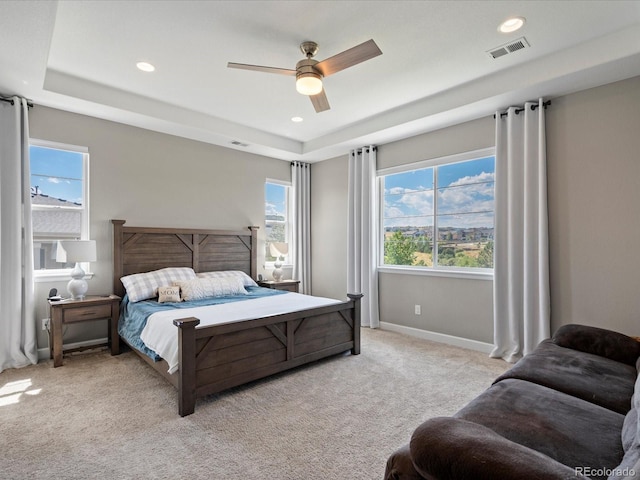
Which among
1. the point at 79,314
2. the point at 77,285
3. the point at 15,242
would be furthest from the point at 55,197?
the point at 79,314

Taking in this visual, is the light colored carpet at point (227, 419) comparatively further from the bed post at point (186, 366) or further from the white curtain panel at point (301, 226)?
the white curtain panel at point (301, 226)

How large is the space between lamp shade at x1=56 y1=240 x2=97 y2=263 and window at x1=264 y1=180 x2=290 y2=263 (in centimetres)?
259

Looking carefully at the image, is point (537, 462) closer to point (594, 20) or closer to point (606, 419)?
point (606, 419)

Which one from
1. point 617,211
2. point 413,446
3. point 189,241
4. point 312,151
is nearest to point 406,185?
point 312,151

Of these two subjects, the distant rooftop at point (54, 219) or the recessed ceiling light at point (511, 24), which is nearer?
the recessed ceiling light at point (511, 24)

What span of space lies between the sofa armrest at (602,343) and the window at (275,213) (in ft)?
13.4

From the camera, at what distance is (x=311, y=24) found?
2596mm

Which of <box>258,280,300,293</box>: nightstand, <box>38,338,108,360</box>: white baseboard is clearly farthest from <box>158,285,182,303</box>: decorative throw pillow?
<box>258,280,300,293</box>: nightstand

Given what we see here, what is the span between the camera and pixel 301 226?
5992mm

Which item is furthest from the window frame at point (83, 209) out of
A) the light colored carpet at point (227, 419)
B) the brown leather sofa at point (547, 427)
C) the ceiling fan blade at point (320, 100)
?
the brown leather sofa at point (547, 427)

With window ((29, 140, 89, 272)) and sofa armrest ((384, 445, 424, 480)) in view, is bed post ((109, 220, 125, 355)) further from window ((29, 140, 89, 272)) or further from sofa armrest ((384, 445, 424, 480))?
sofa armrest ((384, 445, 424, 480))

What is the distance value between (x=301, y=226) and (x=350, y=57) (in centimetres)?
372

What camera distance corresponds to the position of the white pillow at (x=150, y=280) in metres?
3.84

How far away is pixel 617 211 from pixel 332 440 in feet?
10.3
